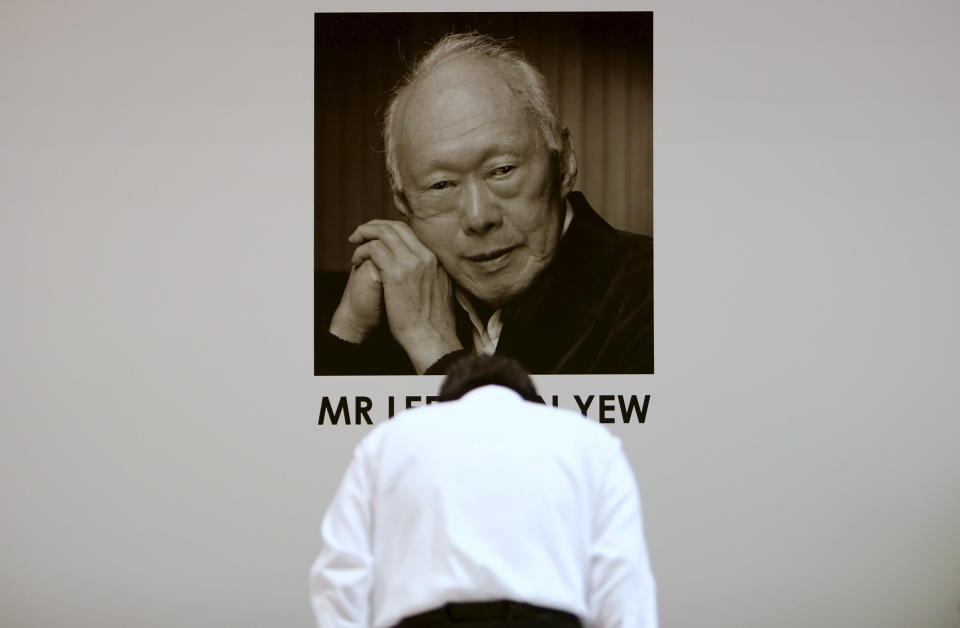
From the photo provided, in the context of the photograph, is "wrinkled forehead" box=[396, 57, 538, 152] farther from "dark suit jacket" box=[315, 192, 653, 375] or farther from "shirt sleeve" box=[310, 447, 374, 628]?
"shirt sleeve" box=[310, 447, 374, 628]

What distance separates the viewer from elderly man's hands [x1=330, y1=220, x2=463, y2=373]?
15.0ft

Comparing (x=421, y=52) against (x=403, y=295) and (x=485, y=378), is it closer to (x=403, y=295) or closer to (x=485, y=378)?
(x=403, y=295)

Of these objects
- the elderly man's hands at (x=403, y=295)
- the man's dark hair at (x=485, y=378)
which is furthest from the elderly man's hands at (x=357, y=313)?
the man's dark hair at (x=485, y=378)

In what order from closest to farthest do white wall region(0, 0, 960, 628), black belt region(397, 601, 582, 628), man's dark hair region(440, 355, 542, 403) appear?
1. black belt region(397, 601, 582, 628)
2. man's dark hair region(440, 355, 542, 403)
3. white wall region(0, 0, 960, 628)

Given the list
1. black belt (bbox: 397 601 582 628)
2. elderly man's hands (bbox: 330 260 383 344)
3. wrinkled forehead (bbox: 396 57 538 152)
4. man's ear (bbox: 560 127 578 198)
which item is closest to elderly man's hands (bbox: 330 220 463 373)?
elderly man's hands (bbox: 330 260 383 344)

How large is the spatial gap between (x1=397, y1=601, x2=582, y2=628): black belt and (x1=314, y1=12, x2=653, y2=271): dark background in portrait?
2.41 m

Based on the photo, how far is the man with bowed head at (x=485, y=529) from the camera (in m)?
2.40

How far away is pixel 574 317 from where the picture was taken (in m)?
4.59

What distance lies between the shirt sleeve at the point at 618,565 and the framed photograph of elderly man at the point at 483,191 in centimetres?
202
